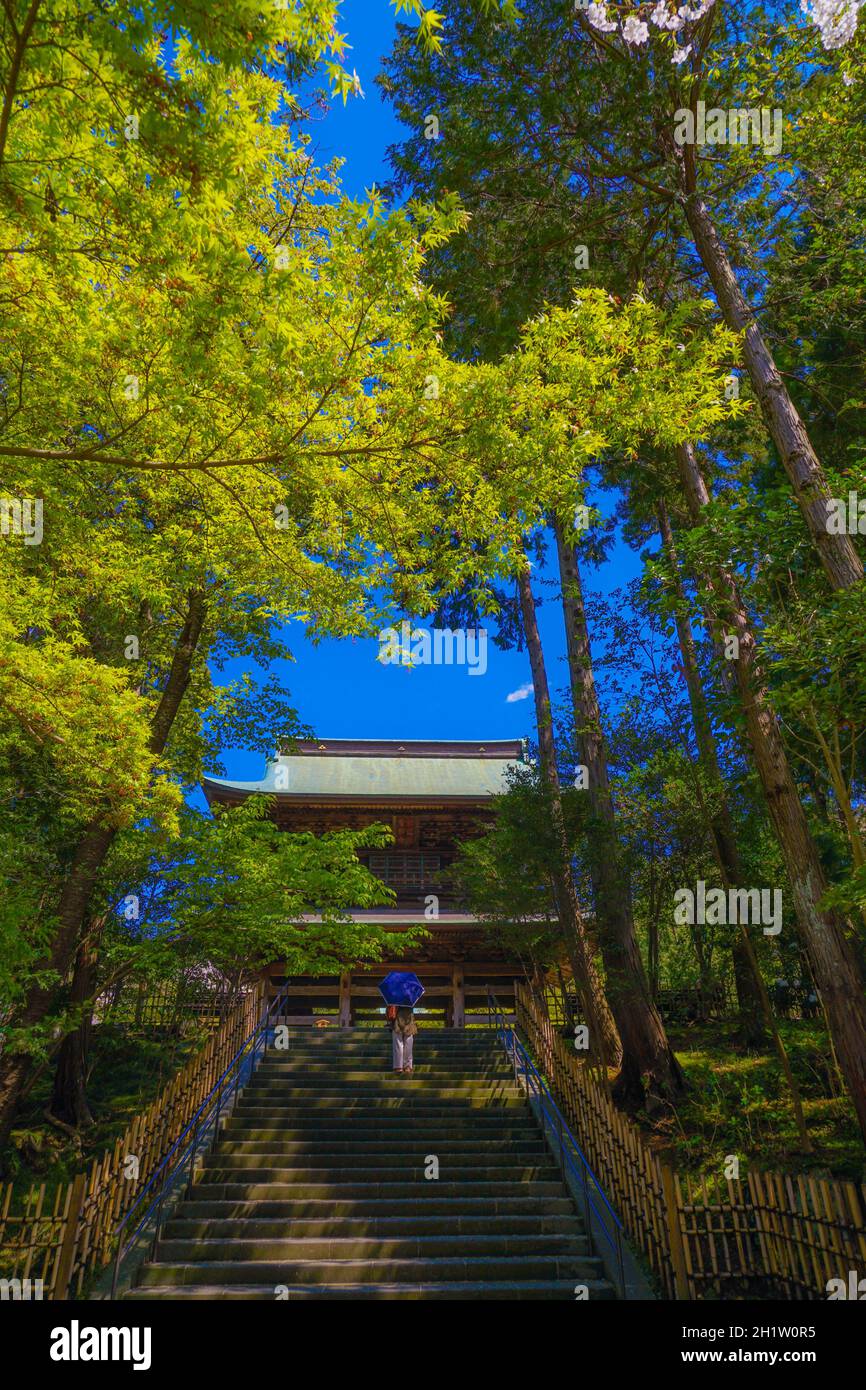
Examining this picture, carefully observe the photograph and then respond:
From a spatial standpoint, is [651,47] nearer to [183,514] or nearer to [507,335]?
[507,335]

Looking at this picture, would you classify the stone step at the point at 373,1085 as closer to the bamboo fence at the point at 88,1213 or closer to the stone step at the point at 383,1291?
the bamboo fence at the point at 88,1213

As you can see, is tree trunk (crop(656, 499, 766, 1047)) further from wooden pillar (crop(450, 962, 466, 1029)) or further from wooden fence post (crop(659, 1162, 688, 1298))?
wooden pillar (crop(450, 962, 466, 1029))

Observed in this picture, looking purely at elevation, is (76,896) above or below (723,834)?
below

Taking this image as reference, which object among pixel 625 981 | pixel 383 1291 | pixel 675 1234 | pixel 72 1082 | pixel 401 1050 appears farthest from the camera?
pixel 72 1082

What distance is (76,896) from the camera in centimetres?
827

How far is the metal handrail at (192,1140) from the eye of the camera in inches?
273

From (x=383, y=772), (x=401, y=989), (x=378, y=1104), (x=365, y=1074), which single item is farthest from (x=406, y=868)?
(x=378, y=1104)

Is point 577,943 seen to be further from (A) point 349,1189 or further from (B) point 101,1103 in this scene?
(B) point 101,1103

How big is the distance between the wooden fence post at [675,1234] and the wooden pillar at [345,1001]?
11704 mm

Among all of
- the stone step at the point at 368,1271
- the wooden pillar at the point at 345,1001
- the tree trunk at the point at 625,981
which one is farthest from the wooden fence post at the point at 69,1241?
the wooden pillar at the point at 345,1001

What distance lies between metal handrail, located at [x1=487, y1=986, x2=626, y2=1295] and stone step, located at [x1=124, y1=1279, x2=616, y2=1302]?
48 centimetres

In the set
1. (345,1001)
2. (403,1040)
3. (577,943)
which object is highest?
(577,943)

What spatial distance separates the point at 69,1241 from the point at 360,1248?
8.63ft
